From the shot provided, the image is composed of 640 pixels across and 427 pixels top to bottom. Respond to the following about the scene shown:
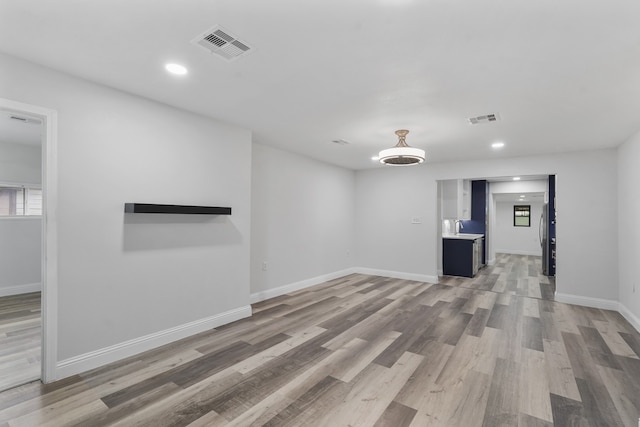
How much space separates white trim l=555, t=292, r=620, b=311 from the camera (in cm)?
454

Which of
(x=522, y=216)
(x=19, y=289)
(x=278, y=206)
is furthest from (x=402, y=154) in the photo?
(x=522, y=216)

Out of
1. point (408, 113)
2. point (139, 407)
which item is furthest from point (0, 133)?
point (408, 113)

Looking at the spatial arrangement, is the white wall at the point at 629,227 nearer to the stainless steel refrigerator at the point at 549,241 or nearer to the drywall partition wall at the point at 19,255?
the stainless steel refrigerator at the point at 549,241

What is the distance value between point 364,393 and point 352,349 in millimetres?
766

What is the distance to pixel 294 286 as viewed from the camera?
5.44m

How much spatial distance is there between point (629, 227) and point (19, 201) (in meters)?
9.77

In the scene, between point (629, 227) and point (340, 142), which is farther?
point (340, 142)

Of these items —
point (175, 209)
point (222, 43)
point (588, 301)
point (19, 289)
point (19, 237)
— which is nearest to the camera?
point (222, 43)

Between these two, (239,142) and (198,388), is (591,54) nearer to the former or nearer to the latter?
(239,142)

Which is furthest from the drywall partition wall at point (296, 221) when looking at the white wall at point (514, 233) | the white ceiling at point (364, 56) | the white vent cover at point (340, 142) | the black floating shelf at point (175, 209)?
the white wall at point (514, 233)

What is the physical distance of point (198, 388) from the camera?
2348mm

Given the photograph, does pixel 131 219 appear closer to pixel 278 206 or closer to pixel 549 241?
pixel 278 206

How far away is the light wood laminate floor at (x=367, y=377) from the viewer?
2.04 m

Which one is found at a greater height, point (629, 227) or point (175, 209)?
point (175, 209)
